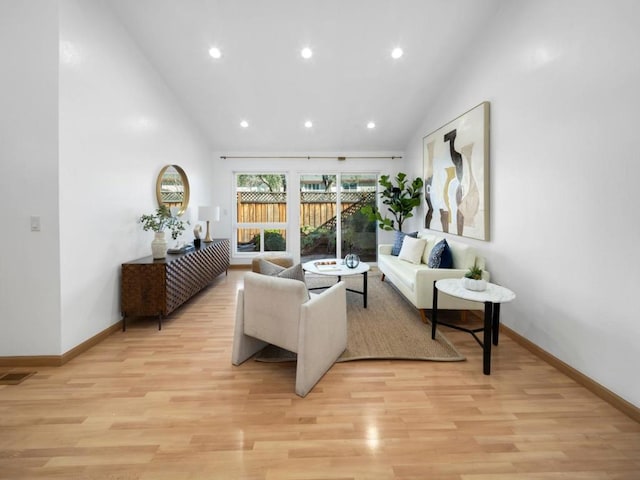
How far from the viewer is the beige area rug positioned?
2547 mm

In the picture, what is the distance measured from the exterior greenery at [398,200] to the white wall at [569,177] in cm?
227

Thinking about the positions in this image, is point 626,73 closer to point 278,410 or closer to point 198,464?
point 278,410

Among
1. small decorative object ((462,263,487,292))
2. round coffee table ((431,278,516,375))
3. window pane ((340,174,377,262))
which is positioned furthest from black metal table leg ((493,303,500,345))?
window pane ((340,174,377,262))

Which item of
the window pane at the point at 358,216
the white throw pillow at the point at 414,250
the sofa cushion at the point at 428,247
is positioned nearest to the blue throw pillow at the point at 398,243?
the white throw pillow at the point at 414,250

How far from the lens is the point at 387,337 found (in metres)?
2.91

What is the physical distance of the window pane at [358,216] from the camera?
6504 mm

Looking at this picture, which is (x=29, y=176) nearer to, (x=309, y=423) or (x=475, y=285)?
(x=309, y=423)

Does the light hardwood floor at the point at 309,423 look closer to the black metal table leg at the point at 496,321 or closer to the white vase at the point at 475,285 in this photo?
the black metal table leg at the point at 496,321

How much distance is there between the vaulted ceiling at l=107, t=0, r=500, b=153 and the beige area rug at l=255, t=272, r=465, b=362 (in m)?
3.06

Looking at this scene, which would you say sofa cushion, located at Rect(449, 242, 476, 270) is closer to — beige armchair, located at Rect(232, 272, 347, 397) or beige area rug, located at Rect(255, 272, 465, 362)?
beige area rug, located at Rect(255, 272, 465, 362)

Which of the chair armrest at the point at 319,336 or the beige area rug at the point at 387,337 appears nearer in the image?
the chair armrest at the point at 319,336

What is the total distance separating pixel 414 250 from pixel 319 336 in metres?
2.80

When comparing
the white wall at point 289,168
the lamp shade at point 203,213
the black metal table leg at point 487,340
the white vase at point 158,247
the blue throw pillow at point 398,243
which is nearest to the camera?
the black metal table leg at point 487,340

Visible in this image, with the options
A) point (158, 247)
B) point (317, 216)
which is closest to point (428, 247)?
point (317, 216)
